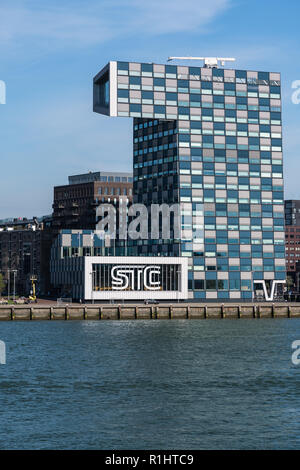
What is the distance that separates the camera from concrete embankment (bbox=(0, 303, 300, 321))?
141m

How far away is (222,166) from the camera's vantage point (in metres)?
189

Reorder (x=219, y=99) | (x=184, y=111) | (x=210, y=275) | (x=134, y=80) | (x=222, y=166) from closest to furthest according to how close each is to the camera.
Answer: (x=134, y=80) < (x=184, y=111) < (x=210, y=275) < (x=222, y=166) < (x=219, y=99)

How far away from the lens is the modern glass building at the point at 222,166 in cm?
18712

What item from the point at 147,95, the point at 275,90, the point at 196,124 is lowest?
the point at 196,124

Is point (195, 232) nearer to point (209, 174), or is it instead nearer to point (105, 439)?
point (209, 174)

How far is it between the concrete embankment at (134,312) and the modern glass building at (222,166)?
125ft

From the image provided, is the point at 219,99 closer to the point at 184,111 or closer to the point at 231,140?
the point at 184,111

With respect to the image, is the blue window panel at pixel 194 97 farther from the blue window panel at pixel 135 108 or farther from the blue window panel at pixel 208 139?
the blue window panel at pixel 135 108

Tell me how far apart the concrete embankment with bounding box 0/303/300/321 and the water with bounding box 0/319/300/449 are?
33379 millimetres

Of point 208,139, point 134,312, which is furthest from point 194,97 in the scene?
point 134,312

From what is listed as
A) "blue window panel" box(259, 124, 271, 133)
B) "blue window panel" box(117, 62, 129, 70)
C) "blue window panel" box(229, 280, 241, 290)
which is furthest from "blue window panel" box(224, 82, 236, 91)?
"blue window panel" box(229, 280, 241, 290)

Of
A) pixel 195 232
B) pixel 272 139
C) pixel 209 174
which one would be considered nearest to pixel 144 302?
pixel 195 232

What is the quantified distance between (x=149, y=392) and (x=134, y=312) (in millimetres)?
83518
